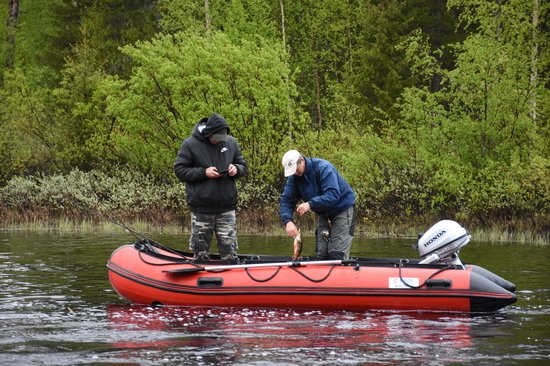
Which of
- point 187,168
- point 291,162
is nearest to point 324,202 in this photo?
point 291,162

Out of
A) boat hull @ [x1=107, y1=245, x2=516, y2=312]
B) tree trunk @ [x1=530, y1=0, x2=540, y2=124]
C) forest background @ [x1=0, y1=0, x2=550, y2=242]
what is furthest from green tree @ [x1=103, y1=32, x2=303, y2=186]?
boat hull @ [x1=107, y1=245, x2=516, y2=312]

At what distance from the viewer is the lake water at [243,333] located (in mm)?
9453

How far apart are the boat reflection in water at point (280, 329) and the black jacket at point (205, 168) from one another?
1308mm

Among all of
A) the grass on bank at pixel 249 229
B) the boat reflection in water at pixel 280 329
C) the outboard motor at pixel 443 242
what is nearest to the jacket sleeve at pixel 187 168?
the boat reflection in water at pixel 280 329

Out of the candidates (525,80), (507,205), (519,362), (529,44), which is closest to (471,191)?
(507,205)

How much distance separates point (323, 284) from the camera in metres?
12.2

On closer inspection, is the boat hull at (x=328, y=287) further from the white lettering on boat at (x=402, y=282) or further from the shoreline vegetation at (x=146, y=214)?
the shoreline vegetation at (x=146, y=214)

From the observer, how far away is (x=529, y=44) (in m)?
26.6

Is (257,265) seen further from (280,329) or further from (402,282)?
(402,282)

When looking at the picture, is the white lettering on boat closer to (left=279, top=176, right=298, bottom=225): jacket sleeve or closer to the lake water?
the lake water

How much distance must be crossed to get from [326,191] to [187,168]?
170 centimetres

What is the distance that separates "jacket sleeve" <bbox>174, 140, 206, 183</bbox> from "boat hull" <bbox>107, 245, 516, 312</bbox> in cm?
100

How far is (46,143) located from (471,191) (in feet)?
45.4

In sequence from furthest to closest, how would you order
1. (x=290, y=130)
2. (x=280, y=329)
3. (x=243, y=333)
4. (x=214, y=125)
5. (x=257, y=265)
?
(x=290, y=130) → (x=214, y=125) → (x=257, y=265) → (x=280, y=329) → (x=243, y=333)
